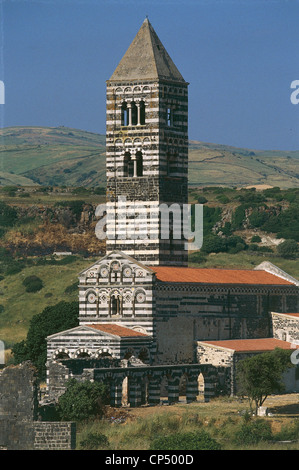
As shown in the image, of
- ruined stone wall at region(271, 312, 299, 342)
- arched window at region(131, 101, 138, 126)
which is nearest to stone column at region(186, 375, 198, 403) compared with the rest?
ruined stone wall at region(271, 312, 299, 342)

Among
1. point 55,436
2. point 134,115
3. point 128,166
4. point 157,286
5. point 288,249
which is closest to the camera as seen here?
point 55,436

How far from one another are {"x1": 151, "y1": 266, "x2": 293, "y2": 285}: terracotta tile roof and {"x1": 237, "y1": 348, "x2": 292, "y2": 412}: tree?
749cm

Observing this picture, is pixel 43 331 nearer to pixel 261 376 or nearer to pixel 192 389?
pixel 192 389

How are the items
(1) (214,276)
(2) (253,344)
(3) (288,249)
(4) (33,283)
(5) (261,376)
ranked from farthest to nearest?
(3) (288,249) → (4) (33,283) → (1) (214,276) → (2) (253,344) → (5) (261,376)

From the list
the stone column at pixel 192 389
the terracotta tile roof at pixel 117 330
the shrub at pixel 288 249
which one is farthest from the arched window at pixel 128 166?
the shrub at pixel 288 249

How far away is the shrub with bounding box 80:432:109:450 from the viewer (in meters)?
56.6

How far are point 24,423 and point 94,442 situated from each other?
3093 mm

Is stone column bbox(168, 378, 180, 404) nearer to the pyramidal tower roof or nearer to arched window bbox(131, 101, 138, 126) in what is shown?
arched window bbox(131, 101, 138, 126)

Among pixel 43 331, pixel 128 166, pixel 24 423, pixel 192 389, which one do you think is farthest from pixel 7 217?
pixel 24 423

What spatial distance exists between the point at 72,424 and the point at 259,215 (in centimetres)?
8139

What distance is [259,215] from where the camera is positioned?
446ft

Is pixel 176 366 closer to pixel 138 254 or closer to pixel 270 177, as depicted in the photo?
pixel 138 254

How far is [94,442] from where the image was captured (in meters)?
57.0
